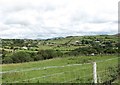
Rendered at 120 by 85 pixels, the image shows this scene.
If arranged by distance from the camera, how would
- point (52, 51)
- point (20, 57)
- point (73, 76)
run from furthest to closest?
point (52, 51) < point (20, 57) < point (73, 76)

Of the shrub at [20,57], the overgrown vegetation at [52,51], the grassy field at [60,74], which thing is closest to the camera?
the grassy field at [60,74]

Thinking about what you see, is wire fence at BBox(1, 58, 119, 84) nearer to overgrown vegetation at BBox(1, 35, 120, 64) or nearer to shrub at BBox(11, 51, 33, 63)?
overgrown vegetation at BBox(1, 35, 120, 64)

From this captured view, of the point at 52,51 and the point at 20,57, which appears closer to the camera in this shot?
the point at 20,57

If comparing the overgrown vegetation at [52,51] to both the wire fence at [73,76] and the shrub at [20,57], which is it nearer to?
the shrub at [20,57]

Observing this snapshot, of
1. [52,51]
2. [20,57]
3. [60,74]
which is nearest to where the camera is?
[60,74]

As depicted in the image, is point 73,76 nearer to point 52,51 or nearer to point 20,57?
point 20,57

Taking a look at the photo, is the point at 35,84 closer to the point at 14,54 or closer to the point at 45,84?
the point at 45,84

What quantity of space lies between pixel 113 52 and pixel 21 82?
22.8 m

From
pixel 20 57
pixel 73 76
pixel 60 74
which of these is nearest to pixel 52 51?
pixel 20 57

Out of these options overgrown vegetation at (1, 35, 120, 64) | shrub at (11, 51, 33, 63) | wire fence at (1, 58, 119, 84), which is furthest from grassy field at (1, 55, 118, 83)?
shrub at (11, 51, 33, 63)

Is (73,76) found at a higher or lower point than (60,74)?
lower

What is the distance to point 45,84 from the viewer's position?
8.78m

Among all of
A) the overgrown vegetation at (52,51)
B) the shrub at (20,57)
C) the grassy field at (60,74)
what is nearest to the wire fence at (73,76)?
the grassy field at (60,74)

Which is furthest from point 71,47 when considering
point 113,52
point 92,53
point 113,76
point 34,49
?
point 113,76
